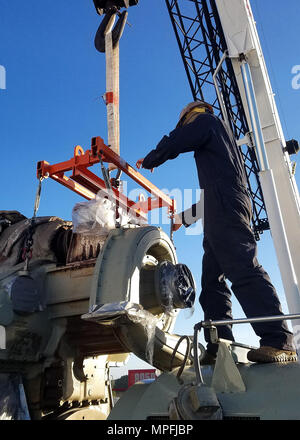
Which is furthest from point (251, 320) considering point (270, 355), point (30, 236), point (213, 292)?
point (30, 236)

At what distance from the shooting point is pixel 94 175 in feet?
10.7

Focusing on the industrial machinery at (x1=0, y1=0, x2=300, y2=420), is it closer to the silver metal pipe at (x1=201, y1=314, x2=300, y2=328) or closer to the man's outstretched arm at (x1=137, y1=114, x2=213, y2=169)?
the silver metal pipe at (x1=201, y1=314, x2=300, y2=328)

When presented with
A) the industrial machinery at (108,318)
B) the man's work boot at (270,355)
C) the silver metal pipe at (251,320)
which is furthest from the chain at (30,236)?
the man's work boot at (270,355)

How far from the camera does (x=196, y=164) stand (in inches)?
116

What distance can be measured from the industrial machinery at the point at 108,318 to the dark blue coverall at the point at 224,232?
212 millimetres

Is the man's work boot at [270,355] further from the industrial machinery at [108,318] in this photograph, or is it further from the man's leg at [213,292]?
the man's leg at [213,292]

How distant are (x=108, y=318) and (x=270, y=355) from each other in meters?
0.90

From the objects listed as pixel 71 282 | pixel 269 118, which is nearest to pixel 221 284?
pixel 71 282

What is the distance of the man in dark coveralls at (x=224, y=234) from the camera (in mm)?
2348

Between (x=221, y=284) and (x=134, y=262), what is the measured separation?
907mm

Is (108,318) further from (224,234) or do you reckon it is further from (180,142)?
(180,142)

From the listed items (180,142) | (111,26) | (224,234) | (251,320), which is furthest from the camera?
(111,26)

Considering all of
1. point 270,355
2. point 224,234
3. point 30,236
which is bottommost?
point 270,355
